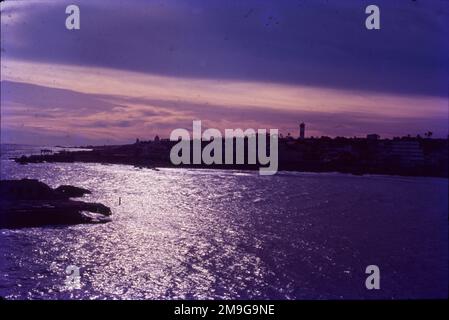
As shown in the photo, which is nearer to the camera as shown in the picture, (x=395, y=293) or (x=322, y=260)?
(x=395, y=293)

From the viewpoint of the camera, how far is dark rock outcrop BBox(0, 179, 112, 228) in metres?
25.9

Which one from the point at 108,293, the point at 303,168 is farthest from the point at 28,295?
the point at 303,168

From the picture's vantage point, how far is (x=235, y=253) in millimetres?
20047

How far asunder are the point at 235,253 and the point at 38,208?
13139mm

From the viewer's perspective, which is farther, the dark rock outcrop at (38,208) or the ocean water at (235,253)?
the dark rock outcrop at (38,208)

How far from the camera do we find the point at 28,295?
14.1 metres

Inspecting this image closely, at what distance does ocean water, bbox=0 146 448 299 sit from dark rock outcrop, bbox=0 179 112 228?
1371 mm

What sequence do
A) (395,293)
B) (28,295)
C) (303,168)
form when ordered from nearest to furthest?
(28,295)
(395,293)
(303,168)

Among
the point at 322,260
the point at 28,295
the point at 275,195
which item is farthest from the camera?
the point at 275,195

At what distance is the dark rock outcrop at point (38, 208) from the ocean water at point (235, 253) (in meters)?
1.37

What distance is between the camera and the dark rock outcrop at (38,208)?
25875 millimetres

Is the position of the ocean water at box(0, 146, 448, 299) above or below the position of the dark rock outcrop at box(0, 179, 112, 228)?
below
